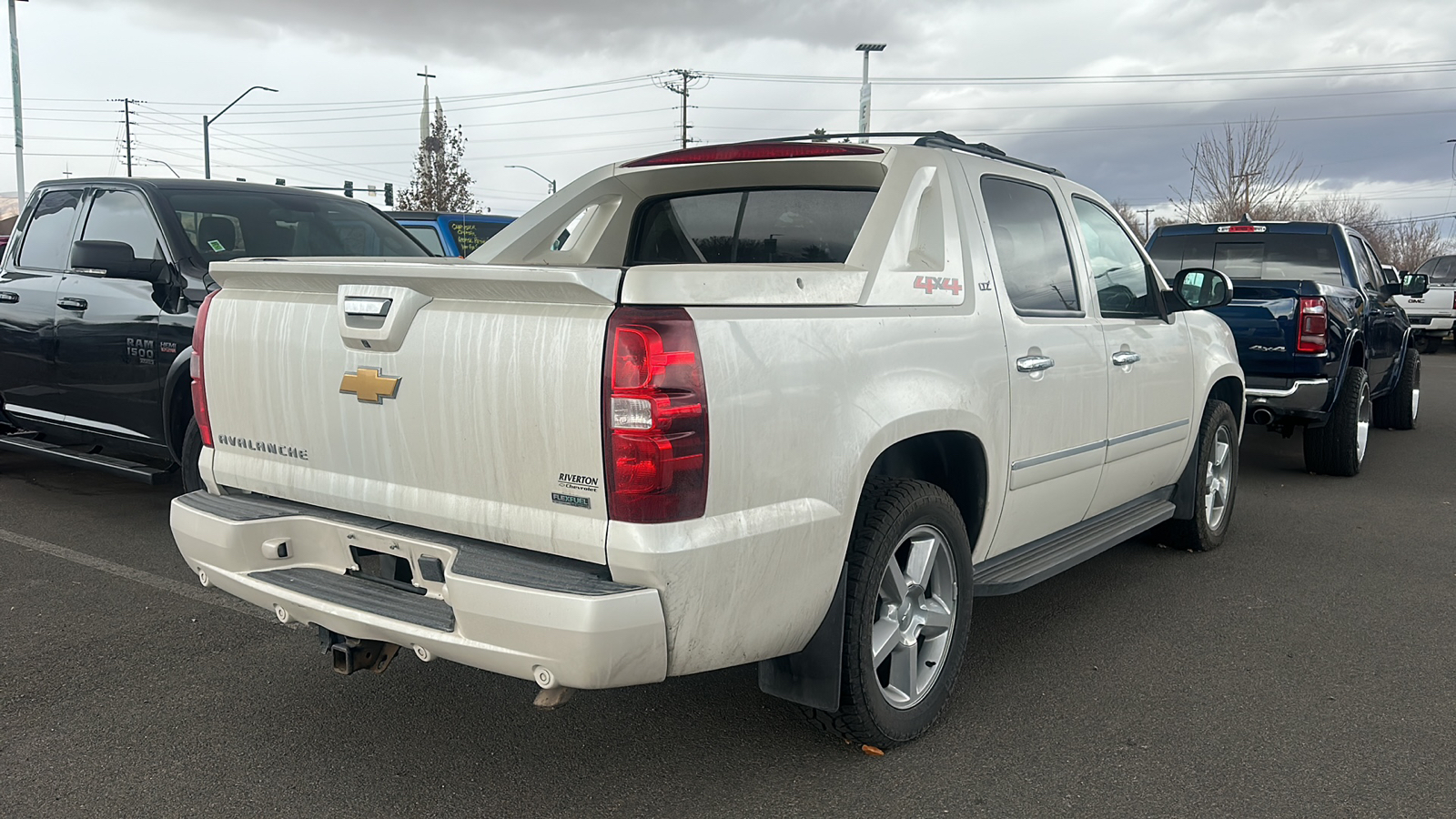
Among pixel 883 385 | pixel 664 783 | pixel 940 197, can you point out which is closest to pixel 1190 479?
pixel 940 197

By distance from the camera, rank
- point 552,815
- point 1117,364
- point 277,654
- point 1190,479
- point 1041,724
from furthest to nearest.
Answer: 1. point 1190,479
2. point 1117,364
3. point 277,654
4. point 1041,724
5. point 552,815

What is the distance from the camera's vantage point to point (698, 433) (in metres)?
2.52

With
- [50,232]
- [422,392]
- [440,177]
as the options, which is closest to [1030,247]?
[422,392]

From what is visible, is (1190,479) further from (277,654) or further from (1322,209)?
(1322,209)

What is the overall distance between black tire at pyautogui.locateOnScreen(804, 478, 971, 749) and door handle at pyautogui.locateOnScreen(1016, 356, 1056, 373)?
586 millimetres

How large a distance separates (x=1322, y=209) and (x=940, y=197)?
65111 millimetres

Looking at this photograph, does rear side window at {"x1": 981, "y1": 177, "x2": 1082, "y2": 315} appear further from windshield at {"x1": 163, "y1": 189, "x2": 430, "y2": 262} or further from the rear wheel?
the rear wheel

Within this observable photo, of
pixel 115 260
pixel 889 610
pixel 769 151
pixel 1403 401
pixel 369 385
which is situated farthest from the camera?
pixel 1403 401

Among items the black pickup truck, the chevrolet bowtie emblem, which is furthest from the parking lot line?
the chevrolet bowtie emblem

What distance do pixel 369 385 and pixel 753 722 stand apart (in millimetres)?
1604

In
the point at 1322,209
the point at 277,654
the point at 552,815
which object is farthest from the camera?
the point at 1322,209

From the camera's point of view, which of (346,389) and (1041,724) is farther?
(1041,724)

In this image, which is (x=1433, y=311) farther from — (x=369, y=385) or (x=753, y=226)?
(x=369, y=385)

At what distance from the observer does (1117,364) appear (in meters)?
4.34
